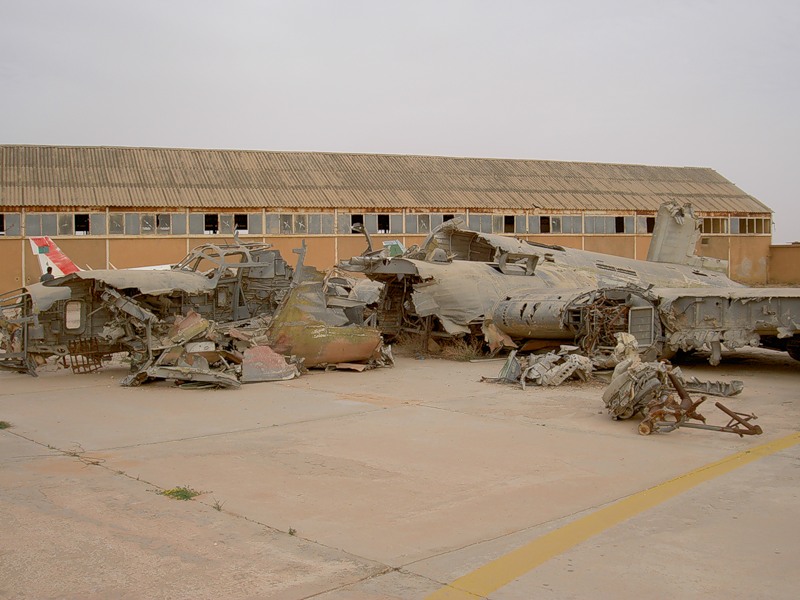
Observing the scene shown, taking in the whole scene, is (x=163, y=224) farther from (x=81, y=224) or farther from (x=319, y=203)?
(x=319, y=203)

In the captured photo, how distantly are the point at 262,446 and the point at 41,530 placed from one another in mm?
3019

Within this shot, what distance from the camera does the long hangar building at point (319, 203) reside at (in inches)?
1172

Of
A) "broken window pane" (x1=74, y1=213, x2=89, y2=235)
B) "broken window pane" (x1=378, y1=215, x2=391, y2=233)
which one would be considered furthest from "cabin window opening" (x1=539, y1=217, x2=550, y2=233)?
"broken window pane" (x1=74, y1=213, x2=89, y2=235)

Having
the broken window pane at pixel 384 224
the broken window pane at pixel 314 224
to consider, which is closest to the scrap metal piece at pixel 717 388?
the broken window pane at pixel 314 224

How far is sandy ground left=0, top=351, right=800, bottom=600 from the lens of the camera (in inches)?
177

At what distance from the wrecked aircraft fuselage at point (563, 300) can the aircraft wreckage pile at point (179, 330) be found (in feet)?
7.86

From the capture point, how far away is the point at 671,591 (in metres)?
4.29

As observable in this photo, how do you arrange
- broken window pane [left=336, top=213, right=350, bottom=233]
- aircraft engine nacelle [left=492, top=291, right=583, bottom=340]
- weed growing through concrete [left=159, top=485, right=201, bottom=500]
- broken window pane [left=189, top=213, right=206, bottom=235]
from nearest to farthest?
weed growing through concrete [left=159, top=485, right=201, bottom=500]
aircraft engine nacelle [left=492, top=291, right=583, bottom=340]
broken window pane [left=189, top=213, right=206, bottom=235]
broken window pane [left=336, top=213, right=350, bottom=233]

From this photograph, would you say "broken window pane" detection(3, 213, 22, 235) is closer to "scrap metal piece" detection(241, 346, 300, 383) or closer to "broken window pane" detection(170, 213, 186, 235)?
"broken window pane" detection(170, 213, 186, 235)

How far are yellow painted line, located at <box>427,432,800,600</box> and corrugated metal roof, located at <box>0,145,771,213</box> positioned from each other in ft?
88.0

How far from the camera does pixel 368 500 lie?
616cm

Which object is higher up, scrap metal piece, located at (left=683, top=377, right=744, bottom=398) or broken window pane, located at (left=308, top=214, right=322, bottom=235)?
broken window pane, located at (left=308, top=214, right=322, bottom=235)

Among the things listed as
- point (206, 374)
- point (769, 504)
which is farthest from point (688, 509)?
point (206, 374)

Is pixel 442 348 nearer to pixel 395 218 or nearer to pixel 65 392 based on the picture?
pixel 65 392
